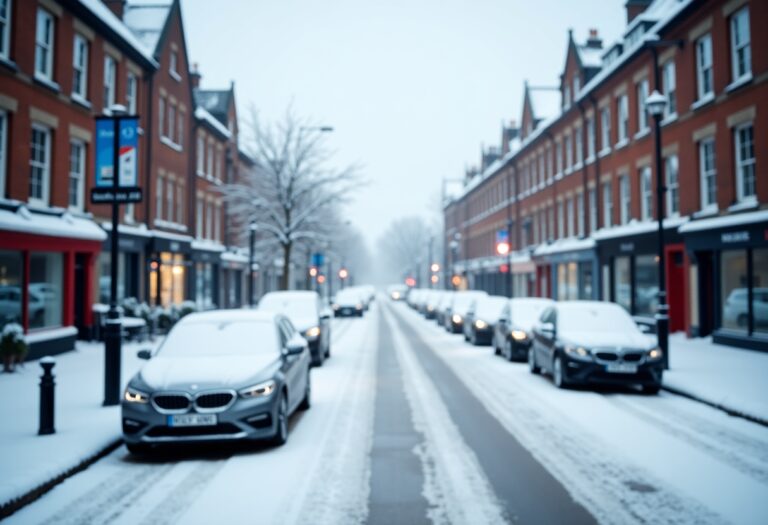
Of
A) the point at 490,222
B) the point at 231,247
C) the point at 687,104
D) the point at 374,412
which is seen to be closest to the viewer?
the point at 374,412

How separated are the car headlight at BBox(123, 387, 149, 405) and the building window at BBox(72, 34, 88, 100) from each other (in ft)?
46.6

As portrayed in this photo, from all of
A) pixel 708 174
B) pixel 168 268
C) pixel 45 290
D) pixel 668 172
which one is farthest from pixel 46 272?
pixel 668 172

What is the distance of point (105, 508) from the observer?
17.3 ft

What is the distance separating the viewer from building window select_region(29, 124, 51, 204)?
16.6 metres

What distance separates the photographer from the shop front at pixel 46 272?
48.3 ft

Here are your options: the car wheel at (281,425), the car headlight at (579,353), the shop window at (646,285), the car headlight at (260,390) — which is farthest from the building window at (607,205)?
the car headlight at (260,390)

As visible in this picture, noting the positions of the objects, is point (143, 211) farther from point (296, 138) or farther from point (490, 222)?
point (490, 222)

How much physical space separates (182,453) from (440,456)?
2.84 metres

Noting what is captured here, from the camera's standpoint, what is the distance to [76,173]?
18.7m

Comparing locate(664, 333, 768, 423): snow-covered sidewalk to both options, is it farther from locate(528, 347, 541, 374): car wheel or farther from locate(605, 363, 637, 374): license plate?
locate(528, 347, 541, 374): car wheel

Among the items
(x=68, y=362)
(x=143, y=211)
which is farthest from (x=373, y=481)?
(x=143, y=211)

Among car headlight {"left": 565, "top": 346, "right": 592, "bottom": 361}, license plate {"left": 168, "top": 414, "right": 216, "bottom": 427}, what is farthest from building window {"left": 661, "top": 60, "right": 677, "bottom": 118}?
license plate {"left": 168, "top": 414, "right": 216, "bottom": 427}

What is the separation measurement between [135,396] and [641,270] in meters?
21.5

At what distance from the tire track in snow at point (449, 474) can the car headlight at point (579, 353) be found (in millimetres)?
2582
